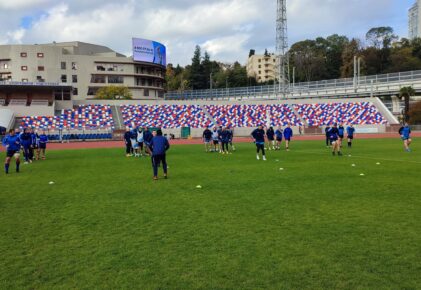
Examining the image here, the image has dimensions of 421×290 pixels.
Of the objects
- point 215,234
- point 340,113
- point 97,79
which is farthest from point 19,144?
point 97,79

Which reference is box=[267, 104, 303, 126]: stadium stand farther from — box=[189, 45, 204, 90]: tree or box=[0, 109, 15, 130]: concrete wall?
box=[189, 45, 204, 90]: tree

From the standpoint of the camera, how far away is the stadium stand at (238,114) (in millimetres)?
56969

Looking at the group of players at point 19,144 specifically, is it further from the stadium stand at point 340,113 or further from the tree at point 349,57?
the tree at point 349,57

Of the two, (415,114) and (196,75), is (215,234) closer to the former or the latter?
(415,114)

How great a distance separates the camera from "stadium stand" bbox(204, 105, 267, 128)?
56969mm

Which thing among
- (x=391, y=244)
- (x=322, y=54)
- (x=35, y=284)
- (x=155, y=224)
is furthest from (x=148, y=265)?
(x=322, y=54)

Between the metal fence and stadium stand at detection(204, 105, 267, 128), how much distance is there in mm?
16571

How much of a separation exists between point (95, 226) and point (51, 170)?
36.5 ft

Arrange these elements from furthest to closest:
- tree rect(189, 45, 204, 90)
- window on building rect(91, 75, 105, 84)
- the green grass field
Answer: tree rect(189, 45, 204, 90) → window on building rect(91, 75, 105, 84) → the green grass field

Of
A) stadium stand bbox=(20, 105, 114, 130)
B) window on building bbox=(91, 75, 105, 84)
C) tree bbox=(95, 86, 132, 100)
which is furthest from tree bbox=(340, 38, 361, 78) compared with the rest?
stadium stand bbox=(20, 105, 114, 130)

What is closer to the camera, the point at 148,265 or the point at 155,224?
the point at 148,265

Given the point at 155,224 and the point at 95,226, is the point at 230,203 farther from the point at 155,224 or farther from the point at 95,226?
the point at 95,226

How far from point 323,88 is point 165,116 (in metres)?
33.1

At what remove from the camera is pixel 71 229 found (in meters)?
7.57
